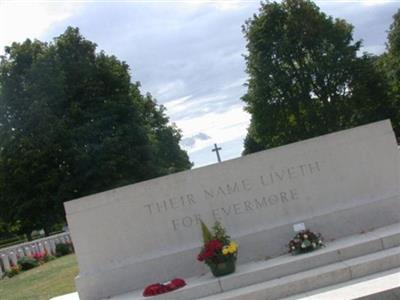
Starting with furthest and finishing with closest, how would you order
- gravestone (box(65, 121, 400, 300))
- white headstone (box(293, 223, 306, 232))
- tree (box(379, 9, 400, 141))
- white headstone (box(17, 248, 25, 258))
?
tree (box(379, 9, 400, 141)) < white headstone (box(17, 248, 25, 258)) < gravestone (box(65, 121, 400, 300)) < white headstone (box(293, 223, 306, 232))

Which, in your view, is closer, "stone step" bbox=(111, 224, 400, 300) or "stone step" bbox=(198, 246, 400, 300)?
"stone step" bbox=(198, 246, 400, 300)

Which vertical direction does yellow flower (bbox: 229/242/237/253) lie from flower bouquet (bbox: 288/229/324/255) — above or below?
above

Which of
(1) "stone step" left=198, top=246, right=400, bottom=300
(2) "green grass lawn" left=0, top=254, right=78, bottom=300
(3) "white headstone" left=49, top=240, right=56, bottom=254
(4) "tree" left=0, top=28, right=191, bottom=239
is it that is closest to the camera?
(1) "stone step" left=198, top=246, right=400, bottom=300

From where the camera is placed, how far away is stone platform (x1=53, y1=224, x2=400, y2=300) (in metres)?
8.92

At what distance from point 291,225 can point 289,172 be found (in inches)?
43.8

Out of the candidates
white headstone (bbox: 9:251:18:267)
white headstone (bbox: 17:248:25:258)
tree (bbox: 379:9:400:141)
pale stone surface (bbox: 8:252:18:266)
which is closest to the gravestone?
white headstone (bbox: 9:251:18:267)

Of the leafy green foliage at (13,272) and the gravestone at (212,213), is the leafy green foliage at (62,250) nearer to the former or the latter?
the leafy green foliage at (13,272)

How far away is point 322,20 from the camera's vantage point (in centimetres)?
4222

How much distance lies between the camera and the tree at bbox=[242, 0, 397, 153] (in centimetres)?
4053

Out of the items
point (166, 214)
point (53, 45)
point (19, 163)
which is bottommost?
point (166, 214)

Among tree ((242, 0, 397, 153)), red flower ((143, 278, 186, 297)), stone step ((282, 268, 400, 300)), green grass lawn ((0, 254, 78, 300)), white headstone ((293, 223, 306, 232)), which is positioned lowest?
stone step ((282, 268, 400, 300))

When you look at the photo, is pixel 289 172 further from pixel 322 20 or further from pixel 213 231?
pixel 322 20

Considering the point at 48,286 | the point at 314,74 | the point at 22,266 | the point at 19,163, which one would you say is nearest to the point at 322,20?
the point at 314,74

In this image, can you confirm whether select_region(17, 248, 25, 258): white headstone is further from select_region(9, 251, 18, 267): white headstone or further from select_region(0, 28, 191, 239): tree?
select_region(0, 28, 191, 239): tree
